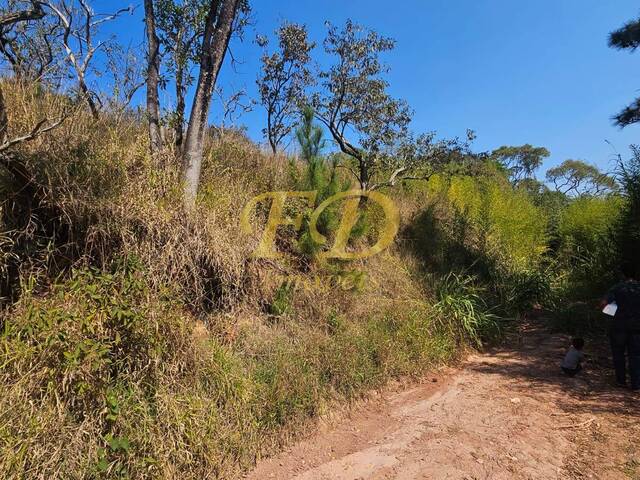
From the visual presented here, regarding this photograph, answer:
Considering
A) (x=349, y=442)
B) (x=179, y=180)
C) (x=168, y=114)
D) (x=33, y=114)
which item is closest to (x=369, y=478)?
(x=349, y=442)

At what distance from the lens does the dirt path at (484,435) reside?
2730mm

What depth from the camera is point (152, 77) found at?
14.9ft

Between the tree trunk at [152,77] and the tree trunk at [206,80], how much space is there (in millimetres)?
441

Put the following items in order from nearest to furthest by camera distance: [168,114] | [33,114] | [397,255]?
[33,114]
[168,114]
[397,255]

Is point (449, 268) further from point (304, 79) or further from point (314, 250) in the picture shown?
point (304, 79)

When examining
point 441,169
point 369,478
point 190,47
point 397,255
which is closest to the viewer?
point 369,478

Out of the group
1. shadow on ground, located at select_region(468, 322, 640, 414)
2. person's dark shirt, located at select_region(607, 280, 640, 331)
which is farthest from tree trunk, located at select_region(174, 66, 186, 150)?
person's dark shirt, located at select_region(607, 280, 640, 331)

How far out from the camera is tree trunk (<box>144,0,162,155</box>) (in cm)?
432

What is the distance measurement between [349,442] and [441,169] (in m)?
5.96

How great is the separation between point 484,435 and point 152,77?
519cm

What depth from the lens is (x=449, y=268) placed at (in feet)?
21.8

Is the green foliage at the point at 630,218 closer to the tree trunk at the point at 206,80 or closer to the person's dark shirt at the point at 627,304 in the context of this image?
the person's dark shirt at the point at 627,304

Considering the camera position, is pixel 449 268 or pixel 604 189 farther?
pixel 604 189

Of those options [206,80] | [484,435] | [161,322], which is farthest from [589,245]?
[161,322]
